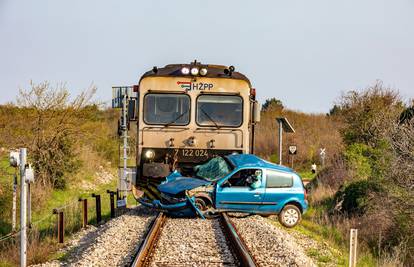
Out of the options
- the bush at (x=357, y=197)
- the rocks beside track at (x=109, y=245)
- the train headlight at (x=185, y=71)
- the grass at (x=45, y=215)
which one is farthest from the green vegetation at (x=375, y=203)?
the grass at (x=45, y=215)

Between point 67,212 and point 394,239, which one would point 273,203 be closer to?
point 394,239

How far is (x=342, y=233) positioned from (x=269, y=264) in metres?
7.28

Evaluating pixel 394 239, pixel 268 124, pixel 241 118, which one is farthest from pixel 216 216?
pixel 268 124

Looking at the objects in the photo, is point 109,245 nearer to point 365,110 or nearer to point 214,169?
point 214,169

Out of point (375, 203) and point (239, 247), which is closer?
point (239, 247)

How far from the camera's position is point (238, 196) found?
13969mm

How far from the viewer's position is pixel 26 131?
25531mm

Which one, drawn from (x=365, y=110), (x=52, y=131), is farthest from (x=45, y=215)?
(x=365, y=110)

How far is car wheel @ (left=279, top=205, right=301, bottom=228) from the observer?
47.3 feet

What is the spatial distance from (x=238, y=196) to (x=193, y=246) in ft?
12.4

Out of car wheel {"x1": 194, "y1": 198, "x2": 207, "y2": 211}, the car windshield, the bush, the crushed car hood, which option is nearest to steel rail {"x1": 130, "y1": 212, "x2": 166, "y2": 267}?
the crushed car hood

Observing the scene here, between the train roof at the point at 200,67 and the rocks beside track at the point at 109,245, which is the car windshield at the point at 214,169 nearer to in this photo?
the rocks beside track at the point at 109,245

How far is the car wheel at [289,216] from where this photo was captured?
1441 centimetres

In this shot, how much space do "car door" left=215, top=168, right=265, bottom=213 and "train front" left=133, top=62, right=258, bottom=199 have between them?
184 cm
